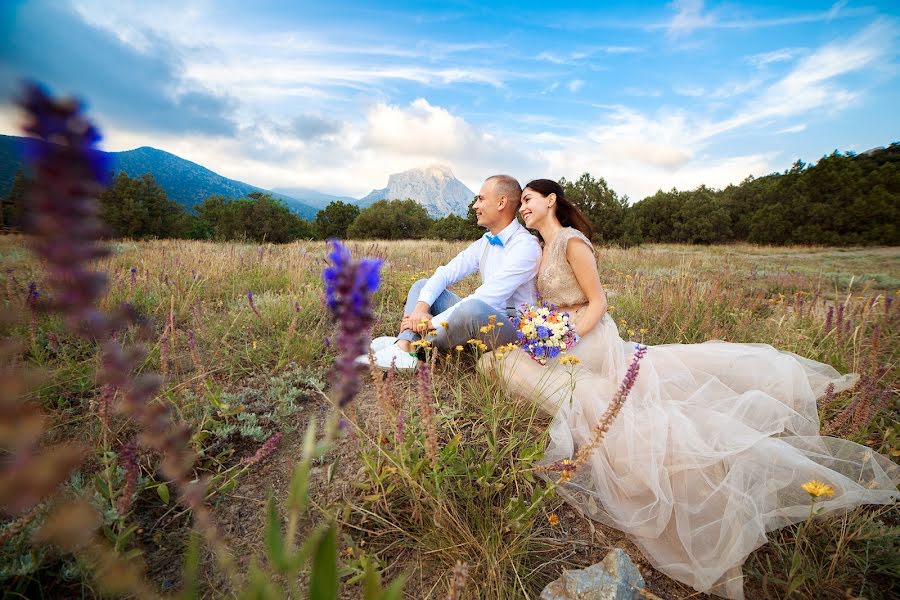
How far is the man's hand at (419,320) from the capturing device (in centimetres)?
327

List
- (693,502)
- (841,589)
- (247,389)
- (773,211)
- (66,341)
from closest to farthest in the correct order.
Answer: (841,589) → (693,502) → (247,389) → (66,341) → (773,211)

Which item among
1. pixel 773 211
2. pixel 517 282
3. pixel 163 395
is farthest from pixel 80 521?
pixel 773 211

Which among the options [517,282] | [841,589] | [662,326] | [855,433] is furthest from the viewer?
[662,326]

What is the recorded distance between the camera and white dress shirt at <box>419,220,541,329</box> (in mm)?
3578

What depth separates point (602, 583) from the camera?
4.81 feet

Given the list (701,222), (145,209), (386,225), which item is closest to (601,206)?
(701,222)

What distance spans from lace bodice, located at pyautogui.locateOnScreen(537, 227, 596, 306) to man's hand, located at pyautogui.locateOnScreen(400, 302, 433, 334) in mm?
1091

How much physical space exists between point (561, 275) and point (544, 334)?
36.5 inches

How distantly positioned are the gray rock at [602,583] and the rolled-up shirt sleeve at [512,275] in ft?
7.21

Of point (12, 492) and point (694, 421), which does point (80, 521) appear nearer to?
point (12, 492)

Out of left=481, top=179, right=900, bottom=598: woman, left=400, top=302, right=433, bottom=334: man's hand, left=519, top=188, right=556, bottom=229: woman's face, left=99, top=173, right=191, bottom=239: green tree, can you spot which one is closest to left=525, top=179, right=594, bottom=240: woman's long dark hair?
left=519, top=188, right=556, bottom=229: woman's face

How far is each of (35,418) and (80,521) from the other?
0.54 ft

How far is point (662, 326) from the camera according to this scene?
13.9 ft

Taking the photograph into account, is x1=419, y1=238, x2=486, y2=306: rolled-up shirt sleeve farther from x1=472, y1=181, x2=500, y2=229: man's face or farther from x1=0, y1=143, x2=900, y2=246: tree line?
x1=0, y1=143, x2=900, y2=246: tree line
